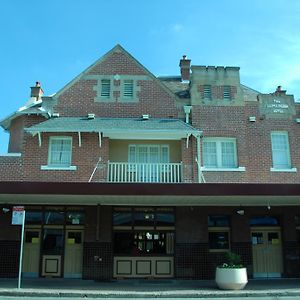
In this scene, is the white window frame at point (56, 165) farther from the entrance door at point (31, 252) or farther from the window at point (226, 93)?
the window at point (226, 93)

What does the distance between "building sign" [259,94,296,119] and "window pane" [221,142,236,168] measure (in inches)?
90.2

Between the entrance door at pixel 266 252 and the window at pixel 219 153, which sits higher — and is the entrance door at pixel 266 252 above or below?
below

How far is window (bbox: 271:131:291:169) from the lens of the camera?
20672 millimetres

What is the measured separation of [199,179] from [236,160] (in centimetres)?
207

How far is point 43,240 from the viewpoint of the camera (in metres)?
19.4

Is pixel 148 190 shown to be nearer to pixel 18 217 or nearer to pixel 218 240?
pixel 18 217

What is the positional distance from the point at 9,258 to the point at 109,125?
273 inches

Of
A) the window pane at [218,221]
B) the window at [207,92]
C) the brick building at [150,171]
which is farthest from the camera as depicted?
the window at [207,92]

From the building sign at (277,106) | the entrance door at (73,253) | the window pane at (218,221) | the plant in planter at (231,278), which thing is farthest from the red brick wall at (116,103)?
the plant in planter at (231,278)

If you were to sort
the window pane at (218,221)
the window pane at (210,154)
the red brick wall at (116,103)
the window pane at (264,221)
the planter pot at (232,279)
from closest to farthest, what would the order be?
1. the planter pot at (232,279)
2. the window pane at (218,221)
3. the window pane at (264,221)
4. the window pane at (210,154)
5. the red brick wall at (116,103)

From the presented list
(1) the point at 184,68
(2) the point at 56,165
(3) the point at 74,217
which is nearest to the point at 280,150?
(1) the point at 184,68

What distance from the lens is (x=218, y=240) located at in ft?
64.5

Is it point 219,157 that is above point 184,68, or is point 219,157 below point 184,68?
below

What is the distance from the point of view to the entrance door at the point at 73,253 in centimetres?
1906
